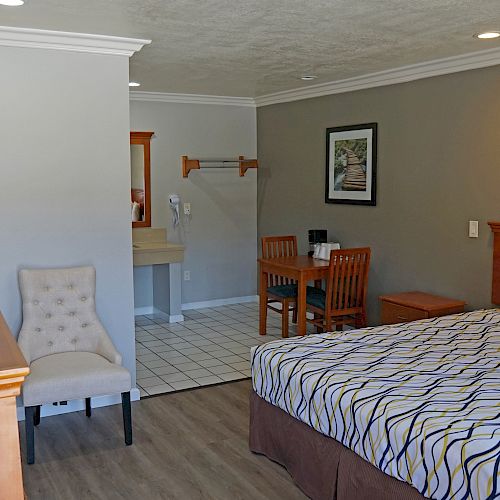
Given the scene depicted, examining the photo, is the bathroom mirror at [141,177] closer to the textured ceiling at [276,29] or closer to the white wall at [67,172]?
the textured ceiling at [276,29]

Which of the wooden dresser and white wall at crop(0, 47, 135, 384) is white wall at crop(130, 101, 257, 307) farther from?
the wooden dresser

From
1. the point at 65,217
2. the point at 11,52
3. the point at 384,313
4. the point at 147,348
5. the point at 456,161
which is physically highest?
the point at 11,52

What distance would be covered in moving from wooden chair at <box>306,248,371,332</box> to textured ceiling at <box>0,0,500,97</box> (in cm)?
149

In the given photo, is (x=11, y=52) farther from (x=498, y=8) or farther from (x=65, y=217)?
(x=498, y=8)

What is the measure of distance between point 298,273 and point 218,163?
82.7 inches

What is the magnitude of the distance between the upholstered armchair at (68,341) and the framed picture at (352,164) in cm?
266

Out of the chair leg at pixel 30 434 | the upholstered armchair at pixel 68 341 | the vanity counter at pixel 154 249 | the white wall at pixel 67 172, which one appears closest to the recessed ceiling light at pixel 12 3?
the white wall at pixel 67 172

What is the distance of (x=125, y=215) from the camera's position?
3.92 meters

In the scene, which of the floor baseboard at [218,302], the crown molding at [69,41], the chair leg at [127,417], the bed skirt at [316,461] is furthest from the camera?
the floor baseboard at [218,302]

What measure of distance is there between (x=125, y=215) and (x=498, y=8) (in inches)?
94.5


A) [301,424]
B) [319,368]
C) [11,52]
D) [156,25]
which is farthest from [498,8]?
[11,52]

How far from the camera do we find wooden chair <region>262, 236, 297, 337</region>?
5.44 metres

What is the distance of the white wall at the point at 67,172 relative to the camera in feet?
11.8

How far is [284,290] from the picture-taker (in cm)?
555
